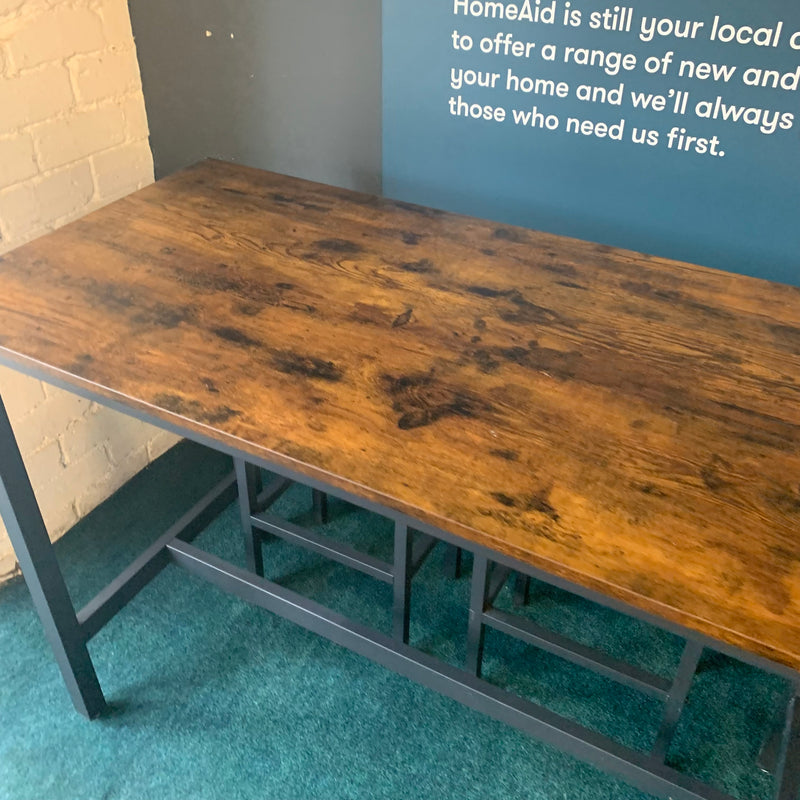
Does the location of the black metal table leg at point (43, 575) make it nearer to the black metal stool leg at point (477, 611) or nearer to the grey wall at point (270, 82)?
the black metal stool leg at point (477, 611)

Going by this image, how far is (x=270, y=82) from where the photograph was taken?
1.79m

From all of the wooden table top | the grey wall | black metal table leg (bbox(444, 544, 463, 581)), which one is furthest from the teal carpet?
the grey wall

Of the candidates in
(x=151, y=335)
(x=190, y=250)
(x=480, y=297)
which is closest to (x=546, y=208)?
(x=480, y=297)

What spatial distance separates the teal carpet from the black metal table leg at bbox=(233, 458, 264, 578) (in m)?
0.12

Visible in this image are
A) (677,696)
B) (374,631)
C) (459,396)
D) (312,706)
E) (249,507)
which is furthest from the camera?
(249,507)

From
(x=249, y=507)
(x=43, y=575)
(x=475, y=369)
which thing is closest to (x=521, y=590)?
(x=249, y=507)

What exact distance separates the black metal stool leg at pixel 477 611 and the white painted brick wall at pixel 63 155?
112 centimetres

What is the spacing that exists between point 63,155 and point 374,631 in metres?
1.25

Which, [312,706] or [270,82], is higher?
[270,82]

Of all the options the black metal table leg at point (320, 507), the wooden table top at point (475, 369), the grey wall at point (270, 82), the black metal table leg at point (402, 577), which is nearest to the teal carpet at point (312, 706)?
the black metal table leg at point (320, 507)

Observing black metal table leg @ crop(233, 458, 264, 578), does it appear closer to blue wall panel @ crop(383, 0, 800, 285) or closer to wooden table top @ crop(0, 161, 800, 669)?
wooden table top @ crop(0, 161, 800, 669)

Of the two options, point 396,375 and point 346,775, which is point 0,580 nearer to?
point 346,775

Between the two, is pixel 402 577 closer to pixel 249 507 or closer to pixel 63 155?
pixel 249 507

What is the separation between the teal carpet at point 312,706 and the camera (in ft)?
4.99
